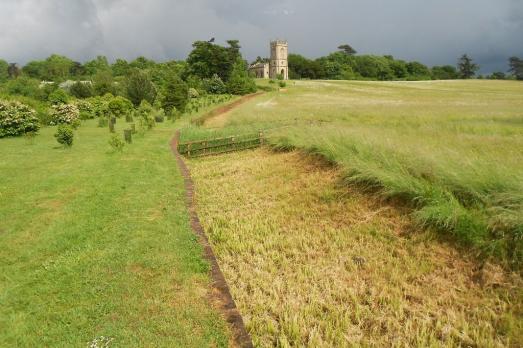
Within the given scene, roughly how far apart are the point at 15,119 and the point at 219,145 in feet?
39.9

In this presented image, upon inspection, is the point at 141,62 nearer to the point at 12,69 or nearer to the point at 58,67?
the point at 58,67

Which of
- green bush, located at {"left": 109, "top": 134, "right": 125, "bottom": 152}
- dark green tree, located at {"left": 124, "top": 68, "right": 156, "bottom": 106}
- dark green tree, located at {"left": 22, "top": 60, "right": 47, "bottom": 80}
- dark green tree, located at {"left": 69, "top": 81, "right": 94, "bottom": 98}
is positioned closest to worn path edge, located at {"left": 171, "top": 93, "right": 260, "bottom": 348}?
green bush, located at {"left": 109, "top": 134, "right": 125, "bottom": 152}

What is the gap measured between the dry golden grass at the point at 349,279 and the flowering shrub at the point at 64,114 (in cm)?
2034

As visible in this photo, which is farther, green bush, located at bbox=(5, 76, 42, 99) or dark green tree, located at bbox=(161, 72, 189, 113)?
green bush, located at bbox=(5, 76, 42, 99)

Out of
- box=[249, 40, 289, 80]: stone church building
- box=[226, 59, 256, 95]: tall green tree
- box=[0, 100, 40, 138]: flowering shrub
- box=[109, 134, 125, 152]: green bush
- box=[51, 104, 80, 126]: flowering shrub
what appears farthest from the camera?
box=[249, 40, 289, 80]: stone church building

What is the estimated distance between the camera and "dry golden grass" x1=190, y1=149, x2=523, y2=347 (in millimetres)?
4086

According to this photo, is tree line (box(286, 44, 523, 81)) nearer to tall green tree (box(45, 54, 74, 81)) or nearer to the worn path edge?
tall green tree (box(45, 54, 74, 81))

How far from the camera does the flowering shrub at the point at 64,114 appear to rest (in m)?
24.0

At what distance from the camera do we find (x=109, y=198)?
333 inches

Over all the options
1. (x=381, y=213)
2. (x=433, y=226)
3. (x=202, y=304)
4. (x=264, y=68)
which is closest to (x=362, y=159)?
(x=381, y=213)

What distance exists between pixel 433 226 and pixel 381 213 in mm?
1247

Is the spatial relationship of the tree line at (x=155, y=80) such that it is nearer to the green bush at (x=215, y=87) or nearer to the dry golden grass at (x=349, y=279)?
the green bush at (x=215, y=87)

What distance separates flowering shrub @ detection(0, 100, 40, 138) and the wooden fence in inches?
410

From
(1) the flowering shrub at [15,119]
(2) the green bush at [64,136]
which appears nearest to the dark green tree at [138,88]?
(1) the flowering shrub at [15,119]
